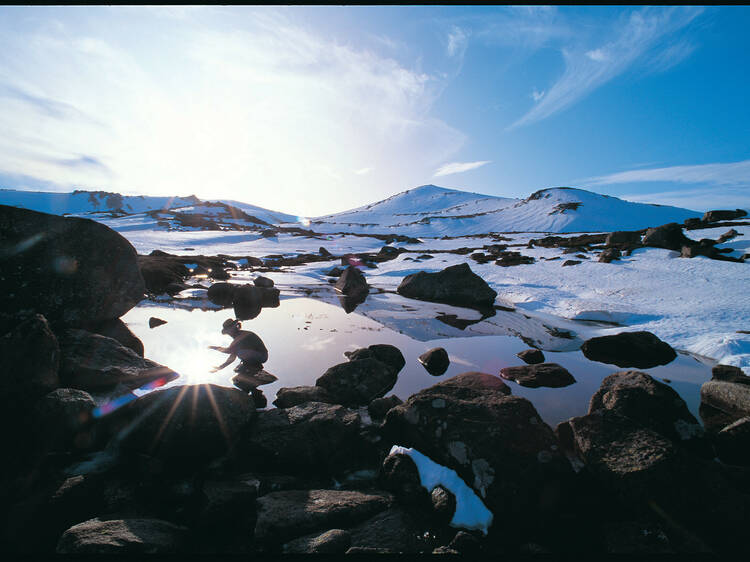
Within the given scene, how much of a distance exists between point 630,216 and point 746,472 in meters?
80.5

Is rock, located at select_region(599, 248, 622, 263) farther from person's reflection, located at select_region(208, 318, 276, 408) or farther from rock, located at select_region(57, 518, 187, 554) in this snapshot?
rock, located at select_region(57, 518, 187, 554)

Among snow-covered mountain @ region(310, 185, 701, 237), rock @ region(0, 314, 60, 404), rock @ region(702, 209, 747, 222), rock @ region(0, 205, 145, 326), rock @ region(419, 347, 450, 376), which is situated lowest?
rock @ region(419, 347, 450, 376)

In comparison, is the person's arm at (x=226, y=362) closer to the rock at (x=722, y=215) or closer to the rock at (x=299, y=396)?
the rock at (x=299, y=396)

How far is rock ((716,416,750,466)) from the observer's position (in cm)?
438

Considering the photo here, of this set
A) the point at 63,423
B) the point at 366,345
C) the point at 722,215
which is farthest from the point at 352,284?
the point at 722,215

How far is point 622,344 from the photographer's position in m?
8.25

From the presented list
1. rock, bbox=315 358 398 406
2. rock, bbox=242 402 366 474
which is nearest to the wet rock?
rock, bbox=315 358 398 406

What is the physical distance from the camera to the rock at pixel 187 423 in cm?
414

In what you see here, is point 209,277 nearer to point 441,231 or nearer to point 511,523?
point 511,523

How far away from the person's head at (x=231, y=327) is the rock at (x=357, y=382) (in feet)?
15.2

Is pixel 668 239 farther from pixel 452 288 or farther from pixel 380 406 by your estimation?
pixel 380 406

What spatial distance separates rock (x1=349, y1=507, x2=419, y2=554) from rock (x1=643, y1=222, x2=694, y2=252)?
917 inches

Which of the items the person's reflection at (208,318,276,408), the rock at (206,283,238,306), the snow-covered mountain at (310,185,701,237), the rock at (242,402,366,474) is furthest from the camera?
the snow-covered mountain at (310,185,701,237)

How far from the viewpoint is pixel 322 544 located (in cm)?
282
